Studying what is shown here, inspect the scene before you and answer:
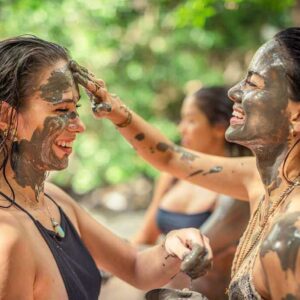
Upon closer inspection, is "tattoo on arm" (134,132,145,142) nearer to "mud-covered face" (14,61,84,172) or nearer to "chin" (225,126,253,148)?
"mud-covered face" (14,61,84,172)

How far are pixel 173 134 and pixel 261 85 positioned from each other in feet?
17.6

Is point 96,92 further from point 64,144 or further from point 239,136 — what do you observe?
point 239,136

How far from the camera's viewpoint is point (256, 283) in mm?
1950

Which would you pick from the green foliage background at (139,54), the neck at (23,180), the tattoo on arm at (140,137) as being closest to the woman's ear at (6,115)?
the neck at (23,180)

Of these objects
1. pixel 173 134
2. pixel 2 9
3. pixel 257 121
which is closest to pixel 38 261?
pixel 257 121

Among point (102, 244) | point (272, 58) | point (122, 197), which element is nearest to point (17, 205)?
point (102, 244)

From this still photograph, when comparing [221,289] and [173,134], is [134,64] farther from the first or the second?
[221,289]

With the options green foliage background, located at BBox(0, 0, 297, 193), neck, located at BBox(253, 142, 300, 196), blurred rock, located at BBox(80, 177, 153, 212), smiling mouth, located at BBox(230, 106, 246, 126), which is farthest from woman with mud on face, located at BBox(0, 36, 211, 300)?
blurred rock, located at BBox(80, 177, 153, 212)

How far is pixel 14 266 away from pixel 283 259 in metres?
0.84

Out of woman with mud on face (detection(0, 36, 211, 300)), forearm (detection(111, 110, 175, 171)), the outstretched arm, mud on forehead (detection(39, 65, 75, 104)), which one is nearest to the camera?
woman with mud on face (detection(0, 36, 211, 300))

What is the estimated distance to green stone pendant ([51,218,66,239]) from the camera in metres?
2.34

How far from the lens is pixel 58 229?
7.74 ft

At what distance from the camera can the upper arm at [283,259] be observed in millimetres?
1773

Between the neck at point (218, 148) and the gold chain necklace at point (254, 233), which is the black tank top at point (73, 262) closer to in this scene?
the gold chain necklace at point (254, 233)
